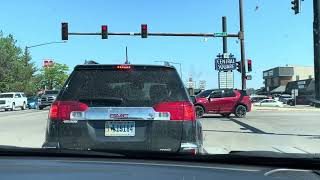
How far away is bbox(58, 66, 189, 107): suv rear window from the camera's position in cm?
718

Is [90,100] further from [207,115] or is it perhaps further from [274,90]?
[274,90]

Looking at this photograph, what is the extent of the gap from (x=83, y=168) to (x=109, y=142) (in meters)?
3.62

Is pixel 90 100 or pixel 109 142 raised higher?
pixel 90 100

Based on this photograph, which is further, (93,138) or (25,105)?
(25,105)

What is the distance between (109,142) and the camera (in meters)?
7.05

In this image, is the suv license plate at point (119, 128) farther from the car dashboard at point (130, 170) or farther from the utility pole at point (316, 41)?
the utility pole at point (316, 41)

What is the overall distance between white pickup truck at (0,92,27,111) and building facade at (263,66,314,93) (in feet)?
244

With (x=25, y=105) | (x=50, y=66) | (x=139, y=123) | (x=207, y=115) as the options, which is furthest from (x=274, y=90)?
(x=139, y=123)

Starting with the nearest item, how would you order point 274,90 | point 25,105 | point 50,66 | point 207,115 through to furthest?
point 207,115, point 25,105, point 50,66, point 274,90

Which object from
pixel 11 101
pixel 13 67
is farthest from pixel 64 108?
pixel 13 67

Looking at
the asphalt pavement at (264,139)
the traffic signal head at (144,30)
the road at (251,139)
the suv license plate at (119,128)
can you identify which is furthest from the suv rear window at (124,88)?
the traffic signal head at (144,30)

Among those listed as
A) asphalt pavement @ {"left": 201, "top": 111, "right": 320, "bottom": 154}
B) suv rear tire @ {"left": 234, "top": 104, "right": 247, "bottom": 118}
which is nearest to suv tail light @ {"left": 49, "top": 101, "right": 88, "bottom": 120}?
asphalt pavement @ {"left": 201, "top": 111, "right": 320, "bottom": 154}

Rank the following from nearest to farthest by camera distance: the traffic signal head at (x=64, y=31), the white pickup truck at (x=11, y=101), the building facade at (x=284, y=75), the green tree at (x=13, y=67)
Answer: the traffic signal head at (x=64, y=31)
the white pickup truck at (x=11, y=101)
the green tree at (x=13, y=67)
the building facade at (x=284, y=75)

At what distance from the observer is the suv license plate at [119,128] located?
710 centimetres
